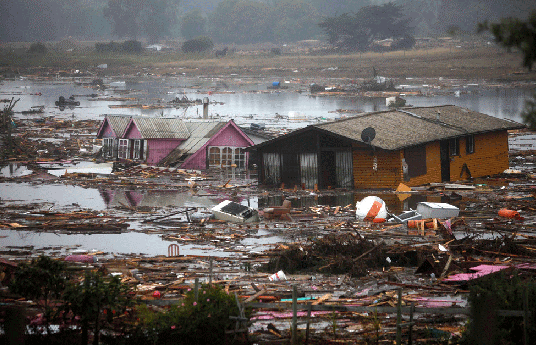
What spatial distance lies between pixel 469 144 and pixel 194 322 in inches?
1112

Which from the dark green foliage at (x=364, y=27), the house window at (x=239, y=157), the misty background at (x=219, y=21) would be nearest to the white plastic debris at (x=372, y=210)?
the house window at (x=239, y=157)

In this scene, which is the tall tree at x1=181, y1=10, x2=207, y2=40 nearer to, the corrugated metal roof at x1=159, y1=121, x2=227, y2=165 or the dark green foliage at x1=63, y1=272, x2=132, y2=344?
the corrugated metal roof at x1=159, y1=121, x2=227, y2=165

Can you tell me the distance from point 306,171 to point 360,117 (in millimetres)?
4422

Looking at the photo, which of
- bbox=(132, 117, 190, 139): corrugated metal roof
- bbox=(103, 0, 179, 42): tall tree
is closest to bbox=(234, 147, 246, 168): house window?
bbox=(132, 117, 190, 139): corrugated metal roof

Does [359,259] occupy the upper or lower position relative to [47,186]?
lower

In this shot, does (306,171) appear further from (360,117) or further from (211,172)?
(211,172)

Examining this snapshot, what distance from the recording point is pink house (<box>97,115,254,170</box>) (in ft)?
132

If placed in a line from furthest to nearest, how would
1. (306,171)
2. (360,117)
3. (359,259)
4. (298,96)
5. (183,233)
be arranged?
(298,96)
(360,117)
(306,171)
(183,233)
(359,259)

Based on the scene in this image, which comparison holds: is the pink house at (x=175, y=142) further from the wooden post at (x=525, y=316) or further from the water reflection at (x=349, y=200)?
the wooden post at (x=525, y=316)

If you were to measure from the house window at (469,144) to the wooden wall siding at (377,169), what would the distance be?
5389mm

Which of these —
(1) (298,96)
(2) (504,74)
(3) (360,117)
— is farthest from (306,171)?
(2) (504,74)

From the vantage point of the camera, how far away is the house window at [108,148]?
43.5 m

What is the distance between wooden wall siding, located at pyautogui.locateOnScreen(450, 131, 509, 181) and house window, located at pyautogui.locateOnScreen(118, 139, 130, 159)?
18.8 m

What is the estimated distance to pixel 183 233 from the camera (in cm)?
2294
